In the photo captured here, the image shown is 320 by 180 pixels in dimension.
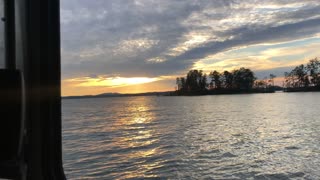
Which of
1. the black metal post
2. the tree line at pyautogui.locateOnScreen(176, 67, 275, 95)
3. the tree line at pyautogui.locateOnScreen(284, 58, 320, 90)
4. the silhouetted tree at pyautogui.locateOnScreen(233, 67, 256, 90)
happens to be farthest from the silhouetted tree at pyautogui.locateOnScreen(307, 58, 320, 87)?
the black metal post

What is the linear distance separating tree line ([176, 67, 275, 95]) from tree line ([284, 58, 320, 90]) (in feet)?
5.65

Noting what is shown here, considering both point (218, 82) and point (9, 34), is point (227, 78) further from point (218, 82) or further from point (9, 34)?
point (9, 34)

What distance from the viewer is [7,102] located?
1347 mm

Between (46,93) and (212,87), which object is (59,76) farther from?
(212,87)

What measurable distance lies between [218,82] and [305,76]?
10.3m

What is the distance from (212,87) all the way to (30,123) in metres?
35.6

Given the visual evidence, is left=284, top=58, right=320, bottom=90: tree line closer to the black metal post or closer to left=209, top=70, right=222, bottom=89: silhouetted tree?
left=209, top=70, right=222, bottom=89: silhouetted tree

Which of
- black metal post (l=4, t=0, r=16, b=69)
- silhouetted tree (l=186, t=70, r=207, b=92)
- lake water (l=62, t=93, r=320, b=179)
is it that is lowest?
lake water (l=62, t=93, r=320, b=179)

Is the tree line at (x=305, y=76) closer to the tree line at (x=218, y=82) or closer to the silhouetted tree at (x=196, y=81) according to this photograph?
the tree line at (x=218, y=82)

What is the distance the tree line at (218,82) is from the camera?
1217 inches

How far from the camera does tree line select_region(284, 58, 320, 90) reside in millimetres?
26119

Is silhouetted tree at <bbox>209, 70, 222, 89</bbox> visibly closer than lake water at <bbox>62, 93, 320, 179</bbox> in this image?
No

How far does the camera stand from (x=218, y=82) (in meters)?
38.0

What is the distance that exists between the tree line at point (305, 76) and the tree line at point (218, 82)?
172cm
